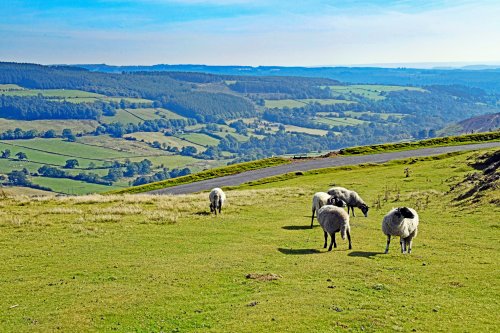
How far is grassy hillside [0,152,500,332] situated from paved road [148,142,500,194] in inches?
1378

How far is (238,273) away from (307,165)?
65.2 metres

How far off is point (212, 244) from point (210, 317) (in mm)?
11908

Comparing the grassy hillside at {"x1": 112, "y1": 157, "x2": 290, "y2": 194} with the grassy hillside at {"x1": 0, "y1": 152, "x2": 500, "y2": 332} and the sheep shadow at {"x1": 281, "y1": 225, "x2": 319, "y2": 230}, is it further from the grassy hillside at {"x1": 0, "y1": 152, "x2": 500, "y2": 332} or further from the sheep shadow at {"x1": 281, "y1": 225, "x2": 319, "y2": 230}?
the sheep shadow at {"x1": 281, "y1": 225, "x2": 319, "y2": 230}

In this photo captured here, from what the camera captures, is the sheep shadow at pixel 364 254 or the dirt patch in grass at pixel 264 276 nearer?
the dirt patch in grass at pixel 264 276

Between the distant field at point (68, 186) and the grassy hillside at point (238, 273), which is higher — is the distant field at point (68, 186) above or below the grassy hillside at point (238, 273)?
below

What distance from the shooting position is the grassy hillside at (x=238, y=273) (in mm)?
16297

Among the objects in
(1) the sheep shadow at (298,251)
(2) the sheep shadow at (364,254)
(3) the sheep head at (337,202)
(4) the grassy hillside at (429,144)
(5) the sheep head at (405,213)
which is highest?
(5) the sheep head at (405,213)

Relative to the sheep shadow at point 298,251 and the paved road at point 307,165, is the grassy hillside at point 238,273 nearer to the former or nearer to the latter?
the sheep shadow at point 298,251

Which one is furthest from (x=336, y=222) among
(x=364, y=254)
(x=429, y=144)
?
(x=429, y=144)

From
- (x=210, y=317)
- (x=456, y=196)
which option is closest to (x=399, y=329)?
(x=210, y=317)

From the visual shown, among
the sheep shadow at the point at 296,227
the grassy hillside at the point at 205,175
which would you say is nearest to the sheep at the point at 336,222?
the sheep shadow at the point at 296,227

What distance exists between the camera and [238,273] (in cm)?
2152

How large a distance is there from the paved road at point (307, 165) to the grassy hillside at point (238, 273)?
3501 centimetres

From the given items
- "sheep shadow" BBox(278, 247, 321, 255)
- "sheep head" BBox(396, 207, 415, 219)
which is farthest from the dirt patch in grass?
"sheep head" BBox(396, 207, 415, 219)
